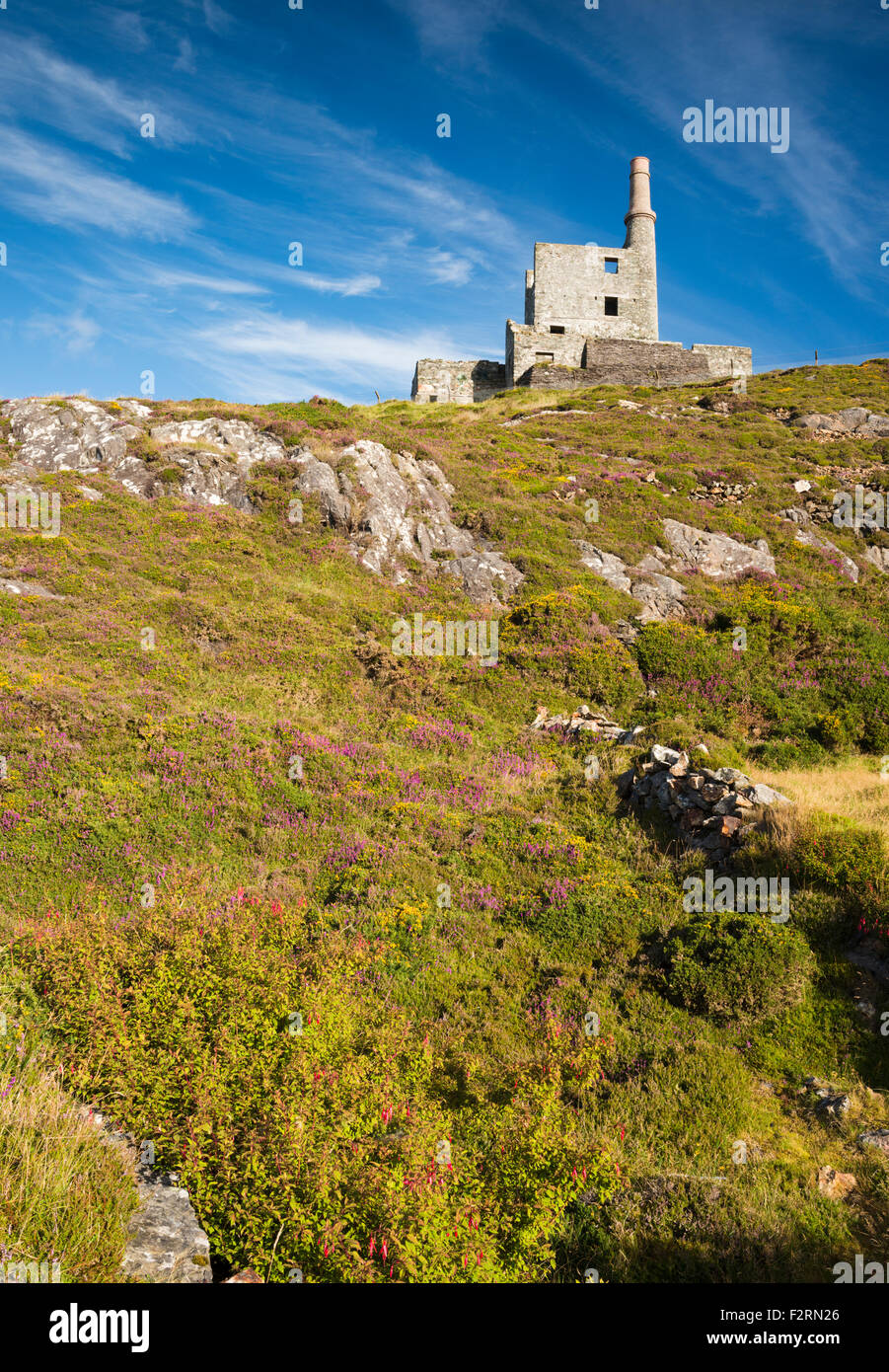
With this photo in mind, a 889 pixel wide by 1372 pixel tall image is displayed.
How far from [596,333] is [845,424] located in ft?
81.4

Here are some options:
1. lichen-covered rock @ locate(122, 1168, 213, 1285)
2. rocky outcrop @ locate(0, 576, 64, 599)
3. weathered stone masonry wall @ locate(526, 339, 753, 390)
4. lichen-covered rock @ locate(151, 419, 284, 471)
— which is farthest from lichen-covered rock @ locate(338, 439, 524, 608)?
weathered stone masonry wall @ locate(526, 339, 753, 390)

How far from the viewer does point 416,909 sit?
11633mm

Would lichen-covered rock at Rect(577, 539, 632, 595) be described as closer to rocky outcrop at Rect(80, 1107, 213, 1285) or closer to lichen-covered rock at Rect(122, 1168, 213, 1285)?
rocky outcrop at Rect(80, 1107, 213, 1285)

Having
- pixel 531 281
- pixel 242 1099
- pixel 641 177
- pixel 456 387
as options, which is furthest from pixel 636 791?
pixel 641 177

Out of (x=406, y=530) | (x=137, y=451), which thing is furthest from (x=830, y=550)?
(x=137, y=451)

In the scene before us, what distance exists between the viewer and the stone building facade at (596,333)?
192ft

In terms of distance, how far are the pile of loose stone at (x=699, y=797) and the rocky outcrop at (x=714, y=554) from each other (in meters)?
15.0

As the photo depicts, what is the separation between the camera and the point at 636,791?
14.9m

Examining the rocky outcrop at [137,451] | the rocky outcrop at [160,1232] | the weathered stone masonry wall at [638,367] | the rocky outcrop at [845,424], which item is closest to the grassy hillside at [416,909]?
the rocky outcrop at [160,1232]

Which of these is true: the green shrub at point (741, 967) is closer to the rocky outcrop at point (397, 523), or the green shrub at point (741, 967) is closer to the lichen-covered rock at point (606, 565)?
the rocky outcrop at point (397, 523)

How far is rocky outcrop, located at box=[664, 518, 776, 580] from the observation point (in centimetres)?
2803

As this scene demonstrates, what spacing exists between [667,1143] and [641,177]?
75.9 m

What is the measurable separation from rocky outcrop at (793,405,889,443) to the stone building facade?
16.7 m
